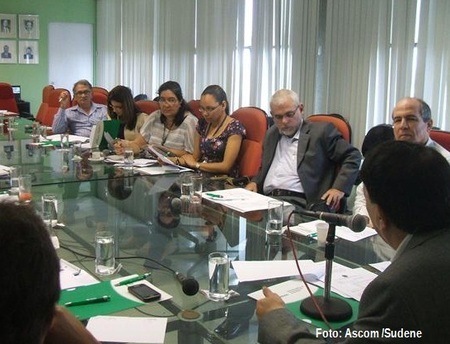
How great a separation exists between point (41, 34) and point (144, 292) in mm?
8835

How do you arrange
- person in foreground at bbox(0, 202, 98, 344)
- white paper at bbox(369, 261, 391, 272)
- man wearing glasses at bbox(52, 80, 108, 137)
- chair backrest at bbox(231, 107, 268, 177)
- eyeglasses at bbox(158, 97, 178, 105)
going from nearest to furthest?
person in foreground at bbox(0, 202, 98, 344), white paper at bbox(369, 261, 391, 272), chair backrest at bbox(231, 107, 268, 177), eyeglasses at bbox(158, 97, 178, 105), man wearing glasses at bbox(52, 80, 108, 137)

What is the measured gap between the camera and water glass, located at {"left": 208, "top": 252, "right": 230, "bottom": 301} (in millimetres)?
1501

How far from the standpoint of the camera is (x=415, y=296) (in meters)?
1.03

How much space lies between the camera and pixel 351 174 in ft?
9.61

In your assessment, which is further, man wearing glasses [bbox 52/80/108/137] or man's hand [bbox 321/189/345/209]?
man wearing glasses [bbox 52/80/108/137]

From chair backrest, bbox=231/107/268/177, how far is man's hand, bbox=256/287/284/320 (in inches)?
84.3

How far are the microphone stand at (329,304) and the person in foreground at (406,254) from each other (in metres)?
0.09

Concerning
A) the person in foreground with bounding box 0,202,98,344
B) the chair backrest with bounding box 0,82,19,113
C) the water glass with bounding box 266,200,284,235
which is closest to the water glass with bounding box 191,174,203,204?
the water glass with bounding box 266,200,284,235

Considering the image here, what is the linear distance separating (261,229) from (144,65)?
21.2ft

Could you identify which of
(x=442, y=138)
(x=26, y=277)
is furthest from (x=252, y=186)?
(x=26, y=277)

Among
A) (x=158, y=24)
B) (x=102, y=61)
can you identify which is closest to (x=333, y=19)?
(x=158, y=24)

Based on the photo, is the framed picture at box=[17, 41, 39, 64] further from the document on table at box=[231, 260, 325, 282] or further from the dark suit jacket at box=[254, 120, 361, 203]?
the document on table at box=[231, 260, 325, 282]

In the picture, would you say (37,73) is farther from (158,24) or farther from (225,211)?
(225,211)

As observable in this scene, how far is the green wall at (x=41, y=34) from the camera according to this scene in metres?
9.13
